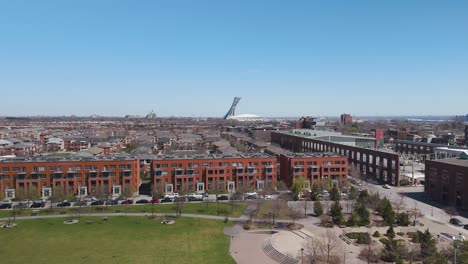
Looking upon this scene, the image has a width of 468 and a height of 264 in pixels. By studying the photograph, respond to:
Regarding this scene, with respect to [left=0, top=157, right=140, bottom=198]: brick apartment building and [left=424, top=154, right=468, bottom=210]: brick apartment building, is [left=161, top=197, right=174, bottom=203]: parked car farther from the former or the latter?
[left=424, top=154, right=468, bottom=210]: brick apartment building

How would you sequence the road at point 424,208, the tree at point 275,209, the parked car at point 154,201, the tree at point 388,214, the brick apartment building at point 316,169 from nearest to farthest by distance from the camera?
the tree at point 388,214
the road at point 424,208
the tree at point 275,209
the parked car at point 154,201
the brick apartment building at point 316,169

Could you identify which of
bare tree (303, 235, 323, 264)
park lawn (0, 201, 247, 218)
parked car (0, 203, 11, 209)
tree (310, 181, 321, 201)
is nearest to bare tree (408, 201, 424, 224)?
tree (310, 181, 321, 201)

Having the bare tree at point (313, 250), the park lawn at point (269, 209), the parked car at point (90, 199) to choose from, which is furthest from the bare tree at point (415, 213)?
the parked car at point (90, 199)

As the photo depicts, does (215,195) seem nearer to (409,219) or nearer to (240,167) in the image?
(240,167)

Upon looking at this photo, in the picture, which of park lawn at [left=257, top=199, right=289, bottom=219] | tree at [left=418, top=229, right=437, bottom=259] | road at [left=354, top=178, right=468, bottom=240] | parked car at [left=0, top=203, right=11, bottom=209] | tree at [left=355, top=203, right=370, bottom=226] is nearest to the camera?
tree at [left=418, top=229, right=437, bottom=259]

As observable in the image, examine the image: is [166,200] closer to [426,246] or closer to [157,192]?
[157,192]

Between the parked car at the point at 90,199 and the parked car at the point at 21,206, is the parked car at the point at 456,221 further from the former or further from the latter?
the parked car at the point at 21,206

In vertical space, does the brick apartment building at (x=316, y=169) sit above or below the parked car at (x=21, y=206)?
above
